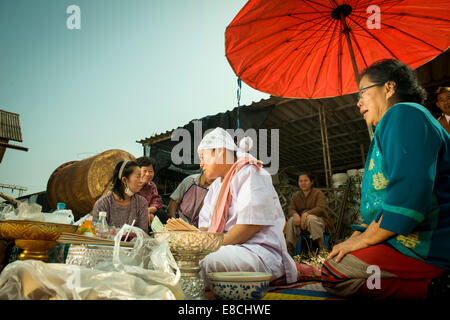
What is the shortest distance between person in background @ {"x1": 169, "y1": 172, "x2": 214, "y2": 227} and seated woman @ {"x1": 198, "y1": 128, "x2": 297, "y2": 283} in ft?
6.32

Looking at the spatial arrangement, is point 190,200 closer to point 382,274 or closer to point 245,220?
point 245,220

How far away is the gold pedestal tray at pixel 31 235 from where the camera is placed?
1264 millimetres

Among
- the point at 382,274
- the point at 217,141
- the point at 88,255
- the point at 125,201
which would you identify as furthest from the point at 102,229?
the point at 382,274

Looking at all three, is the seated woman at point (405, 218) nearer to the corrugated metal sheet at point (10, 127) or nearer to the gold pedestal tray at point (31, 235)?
the gold pedestal tray at point (31, 235)

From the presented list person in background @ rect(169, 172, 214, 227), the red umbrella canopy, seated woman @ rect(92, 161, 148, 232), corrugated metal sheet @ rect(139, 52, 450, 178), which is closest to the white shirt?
the red umbrella canopy

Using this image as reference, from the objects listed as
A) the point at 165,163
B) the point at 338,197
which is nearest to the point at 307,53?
the point at 338,197

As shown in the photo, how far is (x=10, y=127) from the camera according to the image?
231 inches

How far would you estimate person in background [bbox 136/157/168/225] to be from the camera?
4332mm

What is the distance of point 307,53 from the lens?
109 inches

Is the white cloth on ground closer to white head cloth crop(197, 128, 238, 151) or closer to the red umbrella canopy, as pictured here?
white head cloth crop(197, 128, 238, 151)

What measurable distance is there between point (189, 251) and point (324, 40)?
250 centimetres

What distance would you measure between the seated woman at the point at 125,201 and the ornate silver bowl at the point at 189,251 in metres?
2.47
